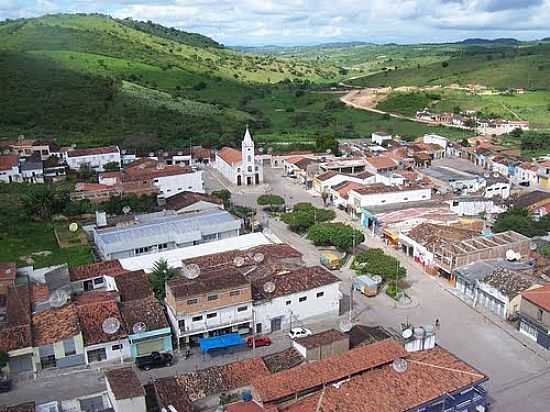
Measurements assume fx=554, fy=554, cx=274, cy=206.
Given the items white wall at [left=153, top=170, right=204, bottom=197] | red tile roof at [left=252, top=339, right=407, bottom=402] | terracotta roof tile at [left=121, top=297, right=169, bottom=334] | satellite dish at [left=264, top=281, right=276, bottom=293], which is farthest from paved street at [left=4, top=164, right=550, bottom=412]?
white wall at [left=153, top=170, right=204, bottom=197]

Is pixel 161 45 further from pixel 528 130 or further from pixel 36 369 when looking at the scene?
pixel 36 369

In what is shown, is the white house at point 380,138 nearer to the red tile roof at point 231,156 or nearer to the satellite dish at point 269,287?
the red tile roof at point 231,156

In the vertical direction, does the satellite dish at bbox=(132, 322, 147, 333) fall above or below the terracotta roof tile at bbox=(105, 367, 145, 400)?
below

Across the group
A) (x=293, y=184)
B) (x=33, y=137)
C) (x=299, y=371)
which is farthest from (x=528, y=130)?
(x=299, y=371)

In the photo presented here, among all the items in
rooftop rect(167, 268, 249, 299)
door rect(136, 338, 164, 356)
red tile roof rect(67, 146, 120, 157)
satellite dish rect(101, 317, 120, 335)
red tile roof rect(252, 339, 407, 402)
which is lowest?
door rect(136, 338, 164, 356)

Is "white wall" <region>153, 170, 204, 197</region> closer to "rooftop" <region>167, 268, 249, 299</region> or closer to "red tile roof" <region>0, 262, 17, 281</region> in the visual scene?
"red tile roof" <region>0, 262, 17, 281</region>
